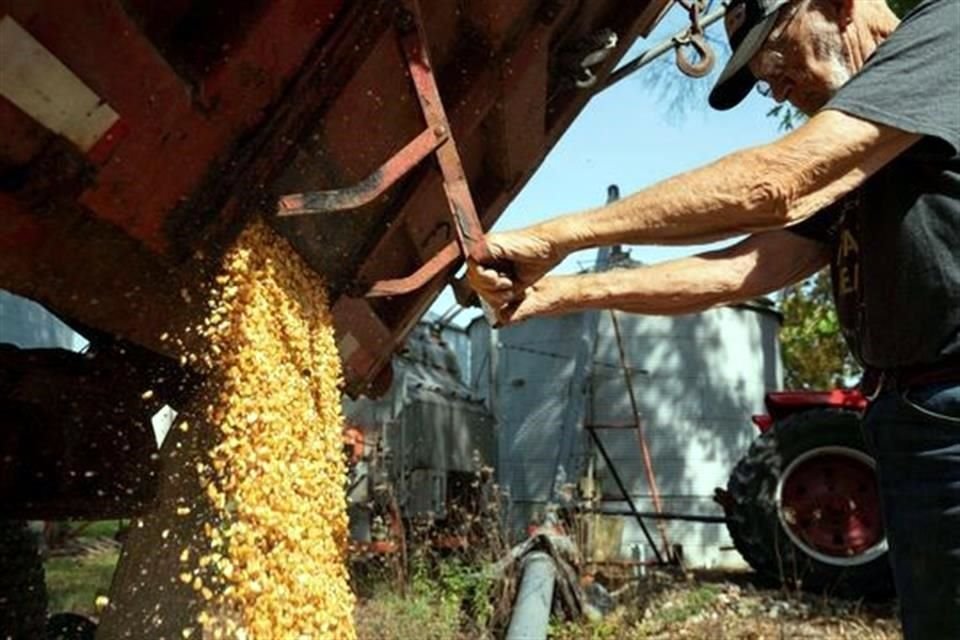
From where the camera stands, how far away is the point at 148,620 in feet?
8.95

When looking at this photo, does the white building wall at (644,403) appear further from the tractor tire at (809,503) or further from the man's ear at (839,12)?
the man's ear at (839,12)

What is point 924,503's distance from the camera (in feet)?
6.19

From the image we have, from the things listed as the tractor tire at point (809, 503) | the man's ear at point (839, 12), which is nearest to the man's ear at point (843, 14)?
the man's ear at point (839, 12)

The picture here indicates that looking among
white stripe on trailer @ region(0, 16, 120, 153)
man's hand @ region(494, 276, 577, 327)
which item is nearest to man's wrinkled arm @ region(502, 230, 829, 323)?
man's hand @ region(494, 276, 577, 327)

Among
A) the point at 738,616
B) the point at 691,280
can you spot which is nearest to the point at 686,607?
the point at 738,616

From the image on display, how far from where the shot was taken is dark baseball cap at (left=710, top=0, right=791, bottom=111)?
2121 mm

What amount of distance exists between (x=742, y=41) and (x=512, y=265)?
1.97 ft

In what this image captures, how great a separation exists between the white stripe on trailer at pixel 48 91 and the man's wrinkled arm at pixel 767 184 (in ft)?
3.01

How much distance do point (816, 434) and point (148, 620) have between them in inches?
175

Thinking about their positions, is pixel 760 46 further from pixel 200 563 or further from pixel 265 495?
pixel 200 563

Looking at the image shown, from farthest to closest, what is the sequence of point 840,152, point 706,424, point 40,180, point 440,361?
1. point 706,424
2. point 440,361
3. point 40,180
4. point 840,152

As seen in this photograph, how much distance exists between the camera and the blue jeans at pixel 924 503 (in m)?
1.86

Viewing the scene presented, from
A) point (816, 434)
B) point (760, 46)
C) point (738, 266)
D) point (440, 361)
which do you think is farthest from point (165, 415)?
point (440, 361)

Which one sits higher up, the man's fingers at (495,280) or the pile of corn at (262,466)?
the man's fingers at (495,280)
